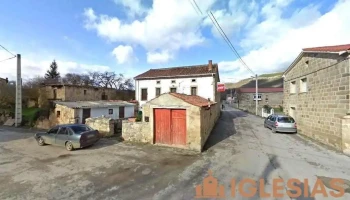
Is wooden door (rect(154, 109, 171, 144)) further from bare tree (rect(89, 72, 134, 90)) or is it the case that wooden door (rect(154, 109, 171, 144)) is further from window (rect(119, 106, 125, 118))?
bare tree (rect(89, 72, 134, 90))

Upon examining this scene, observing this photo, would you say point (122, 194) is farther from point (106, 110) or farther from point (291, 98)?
point (106, 110)

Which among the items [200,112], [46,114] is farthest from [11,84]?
[200,112]

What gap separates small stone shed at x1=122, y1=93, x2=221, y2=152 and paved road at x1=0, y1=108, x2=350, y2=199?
2.64 ft

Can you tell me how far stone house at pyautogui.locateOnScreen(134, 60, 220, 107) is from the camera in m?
25.7

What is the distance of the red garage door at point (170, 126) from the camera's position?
10.8m

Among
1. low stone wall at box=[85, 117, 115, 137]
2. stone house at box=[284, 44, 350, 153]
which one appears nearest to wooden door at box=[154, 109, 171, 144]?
low stone wall at box=[85, 117, 115, 137]

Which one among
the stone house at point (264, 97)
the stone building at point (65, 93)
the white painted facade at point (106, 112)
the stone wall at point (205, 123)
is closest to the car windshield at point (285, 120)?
the stone wall at point (205, 123)

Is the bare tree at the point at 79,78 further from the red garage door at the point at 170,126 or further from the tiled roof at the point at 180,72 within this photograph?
the red garage door at the point at 170,126

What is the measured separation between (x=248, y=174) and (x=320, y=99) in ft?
30.7

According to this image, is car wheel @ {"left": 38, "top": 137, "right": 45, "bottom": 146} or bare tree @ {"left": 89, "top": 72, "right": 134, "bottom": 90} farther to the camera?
bare tree @ {"left": 89, "top": 72, "right": 134, "bottom": 90}

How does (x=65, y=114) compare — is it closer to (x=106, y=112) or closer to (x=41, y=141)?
(x=106, y=112)

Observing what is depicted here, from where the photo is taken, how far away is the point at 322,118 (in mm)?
12383

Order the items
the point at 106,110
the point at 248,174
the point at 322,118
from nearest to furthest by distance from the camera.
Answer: the point at 248,174 → the point at 322,118 → the point at 106,110

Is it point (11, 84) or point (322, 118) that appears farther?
point (11, 84)
